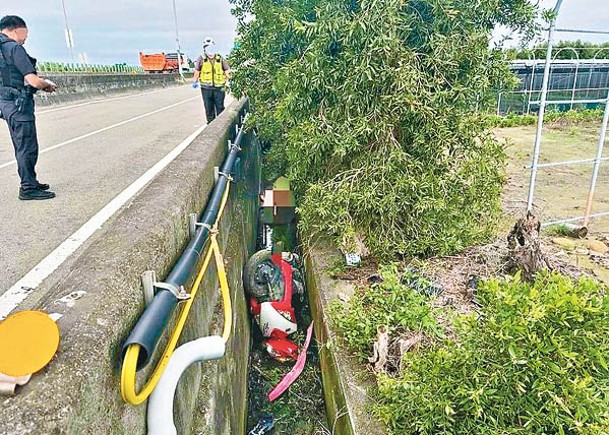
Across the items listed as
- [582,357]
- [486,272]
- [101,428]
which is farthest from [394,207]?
[101,428]

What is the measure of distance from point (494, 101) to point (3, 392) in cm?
459

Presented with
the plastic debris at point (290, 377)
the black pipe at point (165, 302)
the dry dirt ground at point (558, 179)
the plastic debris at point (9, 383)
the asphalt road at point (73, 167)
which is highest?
the plastic debris at point (9, 383)

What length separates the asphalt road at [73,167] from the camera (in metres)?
4.13

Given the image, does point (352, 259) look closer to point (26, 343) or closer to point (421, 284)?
point (421, 284)

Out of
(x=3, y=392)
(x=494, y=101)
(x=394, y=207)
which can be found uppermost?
(x=494, y=101)

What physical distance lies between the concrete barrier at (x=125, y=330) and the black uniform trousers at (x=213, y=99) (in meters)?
5.17

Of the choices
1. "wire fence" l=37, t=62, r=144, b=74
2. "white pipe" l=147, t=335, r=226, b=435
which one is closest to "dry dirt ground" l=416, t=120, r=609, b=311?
"white pipe" l=147, t=335, r=226, b=435

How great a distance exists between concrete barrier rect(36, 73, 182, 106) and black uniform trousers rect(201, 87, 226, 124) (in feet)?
18.2

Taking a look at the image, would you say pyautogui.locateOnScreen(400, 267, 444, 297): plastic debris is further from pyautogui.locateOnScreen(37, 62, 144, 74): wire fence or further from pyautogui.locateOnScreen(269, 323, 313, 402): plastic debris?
pyautogui.locateOnScreen(37, 62, 144, 74): wire fence

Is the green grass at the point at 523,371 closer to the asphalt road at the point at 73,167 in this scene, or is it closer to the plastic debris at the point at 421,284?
the plastic debris at the point at 421,284

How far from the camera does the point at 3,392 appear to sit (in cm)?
117

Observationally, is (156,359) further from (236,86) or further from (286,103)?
(236,86)

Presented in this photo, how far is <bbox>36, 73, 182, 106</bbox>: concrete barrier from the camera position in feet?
52.2

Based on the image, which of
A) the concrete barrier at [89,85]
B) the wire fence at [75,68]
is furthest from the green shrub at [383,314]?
the wire fence at [75,68]
